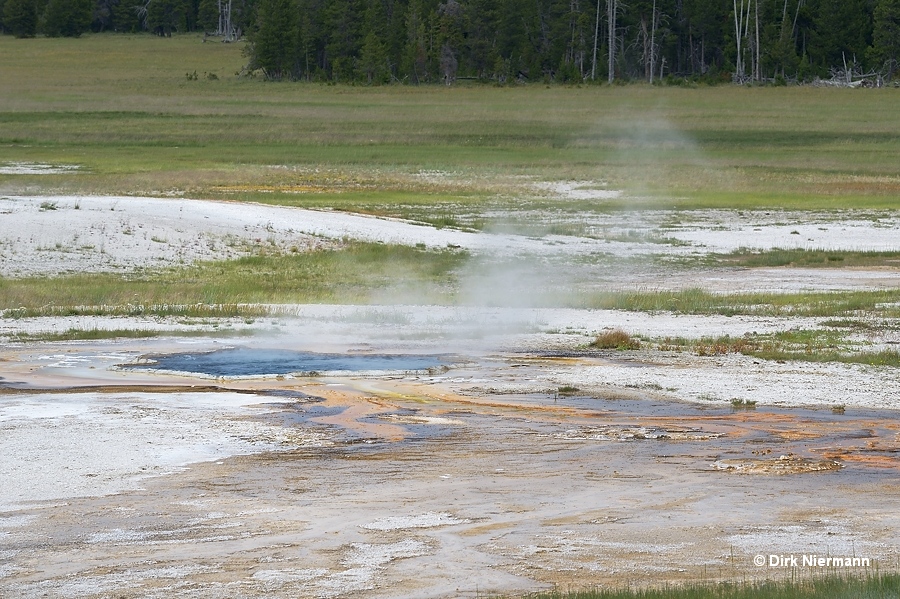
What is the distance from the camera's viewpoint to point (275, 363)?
710 inches

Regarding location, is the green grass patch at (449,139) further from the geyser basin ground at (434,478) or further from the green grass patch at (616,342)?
the geyser basin ground at (434,478)

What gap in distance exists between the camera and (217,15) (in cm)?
14850

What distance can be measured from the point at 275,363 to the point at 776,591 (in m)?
10.9

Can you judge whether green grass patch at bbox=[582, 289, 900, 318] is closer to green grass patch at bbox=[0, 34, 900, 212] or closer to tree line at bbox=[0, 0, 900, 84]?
green grass patch at bbox=[0, 34, 900, 212]

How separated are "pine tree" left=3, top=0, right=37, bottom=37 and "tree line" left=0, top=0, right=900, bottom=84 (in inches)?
1478

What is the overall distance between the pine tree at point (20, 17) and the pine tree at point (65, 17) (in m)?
1.55

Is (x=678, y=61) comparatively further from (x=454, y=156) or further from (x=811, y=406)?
(x=811, y=406)

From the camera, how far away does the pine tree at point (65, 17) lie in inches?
5595

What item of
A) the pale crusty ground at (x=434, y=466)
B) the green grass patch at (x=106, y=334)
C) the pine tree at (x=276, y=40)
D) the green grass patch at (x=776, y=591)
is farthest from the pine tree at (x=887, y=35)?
the green grass patch at (x=776, y=591)

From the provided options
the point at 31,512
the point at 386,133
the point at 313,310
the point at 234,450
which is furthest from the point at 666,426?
the point at 386,133

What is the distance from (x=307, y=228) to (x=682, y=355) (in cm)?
1523

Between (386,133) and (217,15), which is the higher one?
(217,15)

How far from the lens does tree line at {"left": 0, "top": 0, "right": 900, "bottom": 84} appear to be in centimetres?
10400

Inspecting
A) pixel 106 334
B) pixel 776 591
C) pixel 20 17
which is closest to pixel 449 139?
pixel 106 334
